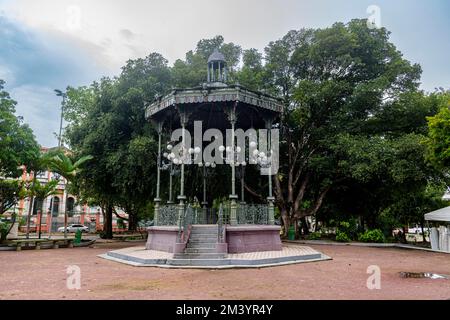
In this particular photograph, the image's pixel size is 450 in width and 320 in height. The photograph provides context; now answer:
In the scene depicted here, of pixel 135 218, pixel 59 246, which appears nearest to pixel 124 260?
pixel 59 246

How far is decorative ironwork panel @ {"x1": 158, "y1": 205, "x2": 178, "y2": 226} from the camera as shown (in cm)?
1476

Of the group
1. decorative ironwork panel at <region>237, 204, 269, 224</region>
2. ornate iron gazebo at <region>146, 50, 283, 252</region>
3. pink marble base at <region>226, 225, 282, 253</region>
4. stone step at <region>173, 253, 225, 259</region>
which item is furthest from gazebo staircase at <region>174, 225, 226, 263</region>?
decorative ironwork panel at <region>237, 204, 269, 224</region>

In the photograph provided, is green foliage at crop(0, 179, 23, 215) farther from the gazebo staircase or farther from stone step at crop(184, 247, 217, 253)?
stone step at crop(184, 247, 217, 253)

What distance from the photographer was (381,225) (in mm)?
29641

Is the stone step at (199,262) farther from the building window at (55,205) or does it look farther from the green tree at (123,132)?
the building window at (55,205)

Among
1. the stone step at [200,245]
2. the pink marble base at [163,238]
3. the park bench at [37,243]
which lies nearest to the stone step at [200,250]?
the stone step at [200,245]

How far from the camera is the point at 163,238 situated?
47.6 feet

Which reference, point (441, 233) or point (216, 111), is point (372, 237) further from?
point (216, 111)

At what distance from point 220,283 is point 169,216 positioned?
7.09 meters

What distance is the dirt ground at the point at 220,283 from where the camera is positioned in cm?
695

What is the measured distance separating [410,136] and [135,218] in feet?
115

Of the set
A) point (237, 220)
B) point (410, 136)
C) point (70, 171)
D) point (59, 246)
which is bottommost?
point (59, 246)

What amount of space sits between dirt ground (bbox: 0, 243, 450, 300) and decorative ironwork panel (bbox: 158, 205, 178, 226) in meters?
3.61

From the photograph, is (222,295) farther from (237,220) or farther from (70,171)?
(70,171)
